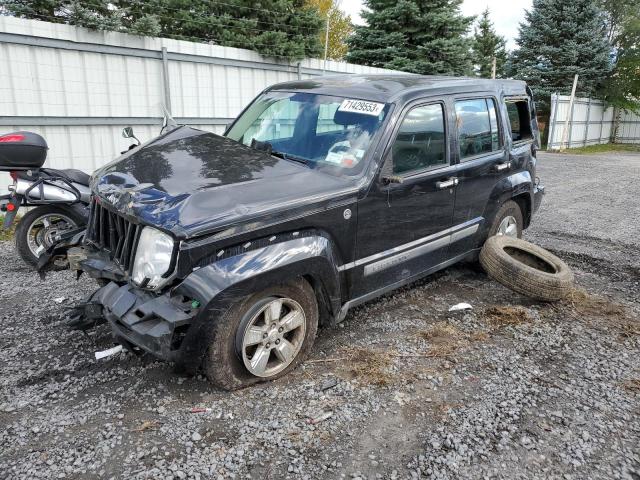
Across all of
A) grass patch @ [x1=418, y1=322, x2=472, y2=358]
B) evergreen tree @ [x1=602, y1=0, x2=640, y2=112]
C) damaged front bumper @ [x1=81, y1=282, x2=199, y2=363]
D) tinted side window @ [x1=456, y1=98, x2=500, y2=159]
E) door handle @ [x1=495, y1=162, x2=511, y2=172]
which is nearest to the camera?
damaged front bumper @ [x1=81, y1=282, x2=199, y2=363]

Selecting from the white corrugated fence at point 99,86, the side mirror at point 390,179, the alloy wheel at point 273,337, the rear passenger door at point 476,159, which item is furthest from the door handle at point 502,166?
the white corrugated fence at point 99,86

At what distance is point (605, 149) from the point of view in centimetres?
2150

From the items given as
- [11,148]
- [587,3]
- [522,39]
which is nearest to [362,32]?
[522,39]

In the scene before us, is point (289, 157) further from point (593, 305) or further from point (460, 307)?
point (593, 305)

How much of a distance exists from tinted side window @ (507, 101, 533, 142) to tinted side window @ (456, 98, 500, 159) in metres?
0.53

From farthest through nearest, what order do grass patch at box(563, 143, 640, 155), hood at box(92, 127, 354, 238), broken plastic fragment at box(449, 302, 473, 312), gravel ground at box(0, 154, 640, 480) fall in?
grass patch at box(563, 143, 640, 155), broken plastic fragment at box(449, 302, 473, 312), hood at box(92, 127, 354, 238), gravel ground at box(0, 154, 640, 480)

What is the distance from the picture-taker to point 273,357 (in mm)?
3277

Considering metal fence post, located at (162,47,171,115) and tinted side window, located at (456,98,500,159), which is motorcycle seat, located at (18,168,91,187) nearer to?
metal fence post, located at (162,47,171,115)

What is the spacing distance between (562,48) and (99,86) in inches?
862

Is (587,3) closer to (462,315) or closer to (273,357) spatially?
(462,315)

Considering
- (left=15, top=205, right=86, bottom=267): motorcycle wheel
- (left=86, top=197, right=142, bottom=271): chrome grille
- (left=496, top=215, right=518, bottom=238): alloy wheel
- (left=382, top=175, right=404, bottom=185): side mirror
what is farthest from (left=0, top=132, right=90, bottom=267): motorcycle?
(left=496, top=215, right=518, bottom=238): alloy wheel

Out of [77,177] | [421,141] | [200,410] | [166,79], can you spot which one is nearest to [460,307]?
[421,141]

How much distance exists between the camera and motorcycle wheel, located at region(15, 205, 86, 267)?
515 centimetres

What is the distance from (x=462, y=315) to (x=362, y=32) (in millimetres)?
17356
